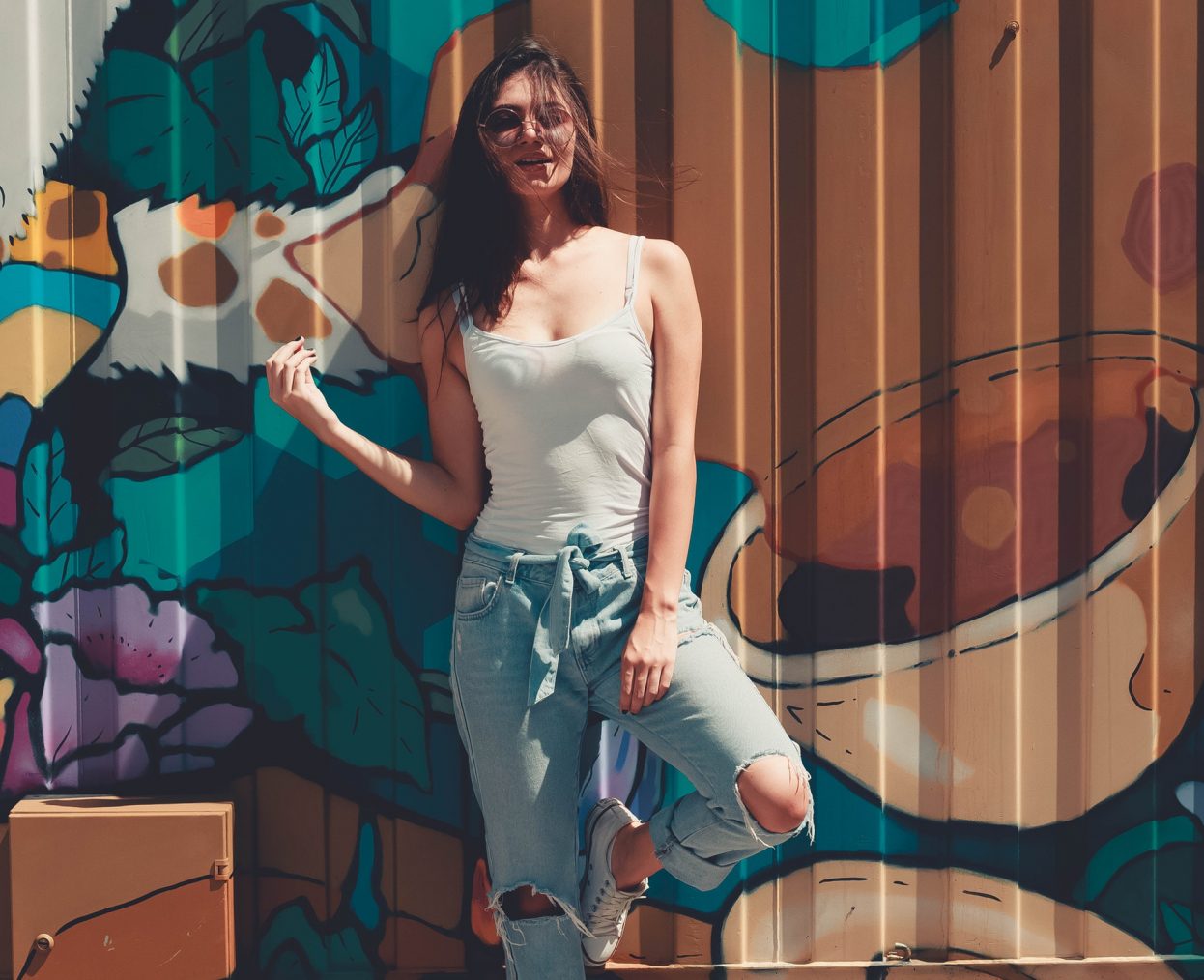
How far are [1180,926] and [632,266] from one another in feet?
7.47

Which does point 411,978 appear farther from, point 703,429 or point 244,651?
point 703,429

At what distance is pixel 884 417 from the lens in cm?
300

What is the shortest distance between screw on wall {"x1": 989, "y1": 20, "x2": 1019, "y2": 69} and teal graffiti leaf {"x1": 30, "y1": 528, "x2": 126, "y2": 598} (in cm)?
251

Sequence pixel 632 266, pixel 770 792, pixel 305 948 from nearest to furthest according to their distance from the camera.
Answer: pixel 770 792 → pixel 632 266 → pixel 305 948

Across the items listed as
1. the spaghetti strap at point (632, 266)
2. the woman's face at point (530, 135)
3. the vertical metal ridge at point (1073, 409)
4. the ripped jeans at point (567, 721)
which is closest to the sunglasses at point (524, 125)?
the woman's face at point (530, 135)

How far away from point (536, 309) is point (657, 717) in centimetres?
92

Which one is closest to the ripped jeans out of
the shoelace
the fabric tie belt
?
the fabric tie belt

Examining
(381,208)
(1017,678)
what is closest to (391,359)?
(381,208)

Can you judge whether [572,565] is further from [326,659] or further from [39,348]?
[39,348]

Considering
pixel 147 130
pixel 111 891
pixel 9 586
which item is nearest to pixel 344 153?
pixel 147 130

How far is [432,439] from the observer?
9.16 feet

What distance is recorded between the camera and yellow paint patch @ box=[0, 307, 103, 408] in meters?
2.94

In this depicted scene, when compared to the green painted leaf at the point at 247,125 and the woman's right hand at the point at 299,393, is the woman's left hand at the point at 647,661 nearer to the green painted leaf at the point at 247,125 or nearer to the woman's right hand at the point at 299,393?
the woman's right hand at the point at 299,393

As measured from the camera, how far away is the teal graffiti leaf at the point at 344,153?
2.95 m
